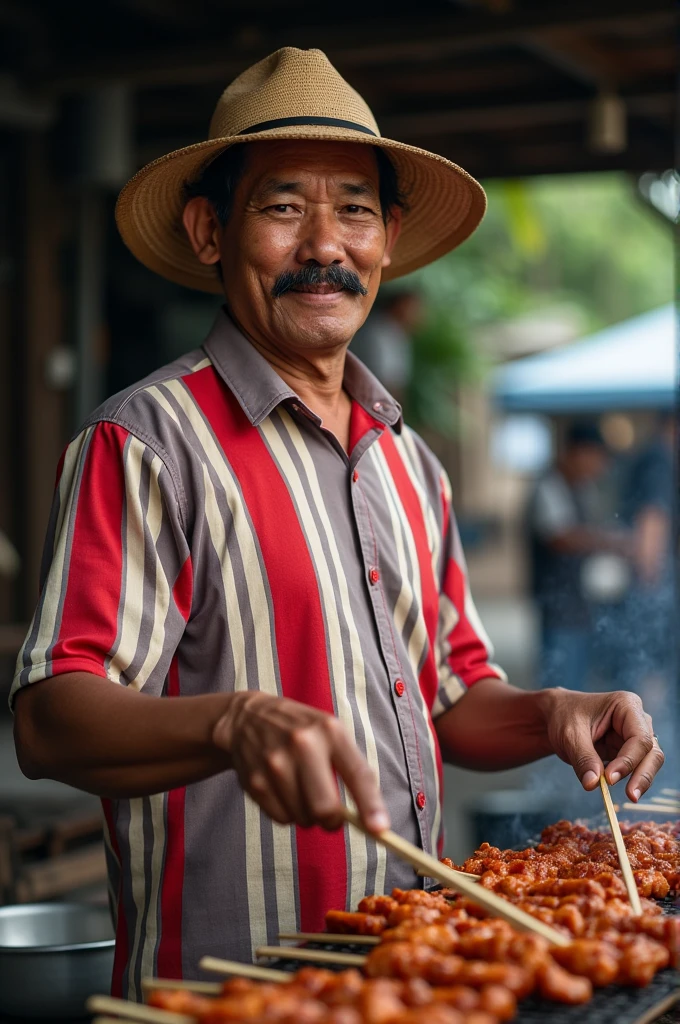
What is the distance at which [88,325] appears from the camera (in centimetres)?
652

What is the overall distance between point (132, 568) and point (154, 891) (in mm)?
521

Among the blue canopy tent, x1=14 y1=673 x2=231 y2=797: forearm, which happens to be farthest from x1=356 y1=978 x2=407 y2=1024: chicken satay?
the blue canopy tent

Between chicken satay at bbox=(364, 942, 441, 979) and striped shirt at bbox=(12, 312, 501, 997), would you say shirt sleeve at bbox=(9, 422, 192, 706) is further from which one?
chicken satay at bbox=(364, 942, 441, 979)

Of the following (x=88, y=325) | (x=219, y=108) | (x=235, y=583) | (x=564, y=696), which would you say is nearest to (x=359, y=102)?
(x=219, y=108)

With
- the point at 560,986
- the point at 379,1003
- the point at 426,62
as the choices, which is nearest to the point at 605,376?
the point at 426,62

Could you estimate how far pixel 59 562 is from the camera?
6.23ft

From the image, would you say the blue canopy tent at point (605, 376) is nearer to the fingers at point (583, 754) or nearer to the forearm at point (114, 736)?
the fingers at point (583, 754)

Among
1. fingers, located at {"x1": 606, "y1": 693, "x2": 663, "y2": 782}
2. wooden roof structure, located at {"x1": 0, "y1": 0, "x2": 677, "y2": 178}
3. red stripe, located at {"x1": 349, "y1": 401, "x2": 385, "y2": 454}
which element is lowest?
fingers, located at {"x1": 606, "y1": 693, "x2": 663, "y2": 782}

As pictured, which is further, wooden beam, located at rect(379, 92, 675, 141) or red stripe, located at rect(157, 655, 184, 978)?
wooden beam, located at rect(379, 92, 675, 141)

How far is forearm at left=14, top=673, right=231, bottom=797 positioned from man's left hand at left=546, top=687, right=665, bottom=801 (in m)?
0.74

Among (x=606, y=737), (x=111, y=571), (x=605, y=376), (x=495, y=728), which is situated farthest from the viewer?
(x=605, y=376)

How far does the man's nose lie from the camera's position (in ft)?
7.08

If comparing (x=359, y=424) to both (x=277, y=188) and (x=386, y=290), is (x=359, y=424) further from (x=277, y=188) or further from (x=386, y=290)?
(x=386, y=290)

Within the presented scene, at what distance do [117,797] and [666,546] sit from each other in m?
7.83
